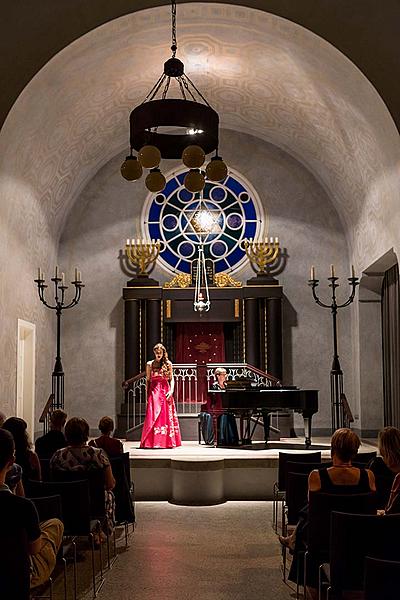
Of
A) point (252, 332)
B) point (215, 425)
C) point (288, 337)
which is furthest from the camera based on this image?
point (288, 337)

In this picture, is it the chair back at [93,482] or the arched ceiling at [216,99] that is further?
the arched ceiling at [216,99]

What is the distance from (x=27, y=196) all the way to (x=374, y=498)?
31.9 feet

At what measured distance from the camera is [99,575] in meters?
5.95

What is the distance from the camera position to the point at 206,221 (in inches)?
623

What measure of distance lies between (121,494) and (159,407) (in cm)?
467

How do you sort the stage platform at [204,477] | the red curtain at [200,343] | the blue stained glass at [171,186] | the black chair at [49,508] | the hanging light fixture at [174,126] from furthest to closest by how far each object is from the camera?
the blue stained glass at [171,186], the red curtain at [200,343], the stage platform at [204,477], the hanging light fixture at [174,126], the black chair at [49,508]

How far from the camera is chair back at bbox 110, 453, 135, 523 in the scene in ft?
23.2

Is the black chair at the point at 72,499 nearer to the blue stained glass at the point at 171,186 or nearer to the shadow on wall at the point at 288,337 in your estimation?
the shadow on wall at the point at 288,337

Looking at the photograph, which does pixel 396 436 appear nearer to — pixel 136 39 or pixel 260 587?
pixel 260 587

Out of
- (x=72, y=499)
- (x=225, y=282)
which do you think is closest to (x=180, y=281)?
(x=225, y=282)

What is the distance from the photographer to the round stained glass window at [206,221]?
1589 cm

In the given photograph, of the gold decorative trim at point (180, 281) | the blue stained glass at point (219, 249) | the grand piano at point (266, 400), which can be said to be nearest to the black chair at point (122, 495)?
the grand piano at point (266, 400)

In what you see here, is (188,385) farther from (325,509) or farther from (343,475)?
(325,509)

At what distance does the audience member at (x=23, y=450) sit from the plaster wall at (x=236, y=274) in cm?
986
